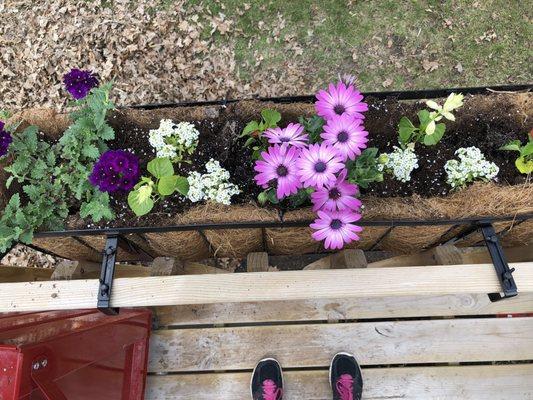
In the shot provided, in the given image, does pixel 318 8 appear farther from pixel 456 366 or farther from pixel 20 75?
pixel 456 366

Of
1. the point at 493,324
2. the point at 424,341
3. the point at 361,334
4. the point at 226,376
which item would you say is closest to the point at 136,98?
the point at 226,376

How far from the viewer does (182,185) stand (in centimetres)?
151

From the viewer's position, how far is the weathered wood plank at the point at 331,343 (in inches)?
75.4

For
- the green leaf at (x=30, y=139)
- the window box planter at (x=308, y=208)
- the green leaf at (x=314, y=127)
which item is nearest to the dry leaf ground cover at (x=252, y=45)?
the window box planter at (x=308, y=208)

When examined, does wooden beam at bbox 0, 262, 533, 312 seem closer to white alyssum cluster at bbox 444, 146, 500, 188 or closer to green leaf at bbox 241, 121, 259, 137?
white alyssum cluster at bbox 444, 146, 500, 188

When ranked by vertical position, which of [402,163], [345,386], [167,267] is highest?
[402,163]

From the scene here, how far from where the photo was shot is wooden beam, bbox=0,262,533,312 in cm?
138

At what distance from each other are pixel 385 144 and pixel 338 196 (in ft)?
1.65

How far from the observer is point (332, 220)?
1.30 m

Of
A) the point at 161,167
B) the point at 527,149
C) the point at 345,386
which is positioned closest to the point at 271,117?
the point at 161,167

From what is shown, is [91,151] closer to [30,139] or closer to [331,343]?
[30,139]

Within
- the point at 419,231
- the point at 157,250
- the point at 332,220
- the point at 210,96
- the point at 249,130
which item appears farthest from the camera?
the point at 210,96

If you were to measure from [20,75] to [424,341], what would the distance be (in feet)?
9.54

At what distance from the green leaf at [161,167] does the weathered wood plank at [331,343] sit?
2.73ft
